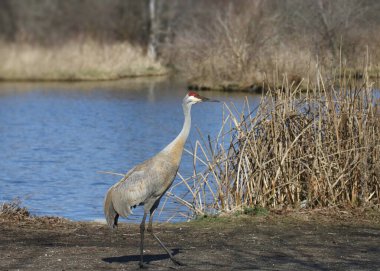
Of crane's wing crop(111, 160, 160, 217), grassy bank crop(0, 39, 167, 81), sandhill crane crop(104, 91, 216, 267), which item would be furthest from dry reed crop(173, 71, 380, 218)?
grassy bank crop(0, 39, 167, 81)

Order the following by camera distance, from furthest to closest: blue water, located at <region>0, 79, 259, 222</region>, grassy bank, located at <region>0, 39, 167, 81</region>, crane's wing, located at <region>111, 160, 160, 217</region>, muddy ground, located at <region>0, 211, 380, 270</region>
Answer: grassy bank, located at <region>0, 39, 167, 81</region> < blue water, located at <region>0, 79, 259, 222</region> < crane's wing, located at <region>111, 160, 160, 217</region> < muddy ground, located at <region>0, 211, 380, 270</region>

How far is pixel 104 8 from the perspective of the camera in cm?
5316

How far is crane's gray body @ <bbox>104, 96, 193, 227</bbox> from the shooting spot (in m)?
7.22

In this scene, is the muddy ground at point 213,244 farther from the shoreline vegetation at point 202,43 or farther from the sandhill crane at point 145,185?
the shoreline vegetation at point 202,43

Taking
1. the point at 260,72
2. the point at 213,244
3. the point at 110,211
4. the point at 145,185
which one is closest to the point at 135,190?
the point at 145,185

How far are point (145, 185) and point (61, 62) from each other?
3051 cm

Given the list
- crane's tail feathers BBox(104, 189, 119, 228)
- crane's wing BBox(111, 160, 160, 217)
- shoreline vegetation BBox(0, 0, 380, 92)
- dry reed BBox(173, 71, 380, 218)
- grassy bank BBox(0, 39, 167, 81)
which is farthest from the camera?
grassy bank BBox(0, 39, 167, 81)

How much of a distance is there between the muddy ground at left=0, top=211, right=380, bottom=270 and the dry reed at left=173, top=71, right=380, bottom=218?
0.37 metres

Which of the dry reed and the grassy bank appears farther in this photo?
the grassy bank

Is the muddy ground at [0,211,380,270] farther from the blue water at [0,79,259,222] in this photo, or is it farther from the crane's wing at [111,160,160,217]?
the blue water at [0,79,259,222]

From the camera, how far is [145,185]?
7.22 m

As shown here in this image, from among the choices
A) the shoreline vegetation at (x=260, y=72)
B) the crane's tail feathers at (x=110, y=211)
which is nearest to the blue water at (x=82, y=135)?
the shoreline vegetation at (x=260, y=72)

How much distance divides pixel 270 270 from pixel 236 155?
3.11 m

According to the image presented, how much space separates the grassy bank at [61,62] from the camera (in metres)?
36.8
